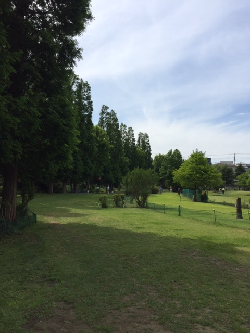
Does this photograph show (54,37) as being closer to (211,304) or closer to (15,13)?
(15,13)

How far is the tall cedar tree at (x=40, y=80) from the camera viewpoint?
33.6 ft

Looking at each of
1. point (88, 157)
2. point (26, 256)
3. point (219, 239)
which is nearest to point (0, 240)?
point (26, 256)

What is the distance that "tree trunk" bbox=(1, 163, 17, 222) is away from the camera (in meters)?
11.8

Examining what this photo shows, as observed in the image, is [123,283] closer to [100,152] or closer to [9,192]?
[9,192]

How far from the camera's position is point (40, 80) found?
11445 mm

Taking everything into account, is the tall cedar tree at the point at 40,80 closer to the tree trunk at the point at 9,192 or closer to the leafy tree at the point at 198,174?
the tree trunk at the point at 9,192

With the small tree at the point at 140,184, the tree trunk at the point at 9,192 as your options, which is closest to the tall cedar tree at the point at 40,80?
the tree trunk at the point at 9,192

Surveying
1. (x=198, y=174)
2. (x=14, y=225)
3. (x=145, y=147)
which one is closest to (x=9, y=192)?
(x=14, y=225)

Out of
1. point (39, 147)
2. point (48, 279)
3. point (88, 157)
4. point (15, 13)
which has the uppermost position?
point (15, 13)

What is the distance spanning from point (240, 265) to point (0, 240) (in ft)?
26.0

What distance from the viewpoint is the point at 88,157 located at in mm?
41062

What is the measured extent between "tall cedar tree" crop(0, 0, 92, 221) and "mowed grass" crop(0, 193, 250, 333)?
312cm

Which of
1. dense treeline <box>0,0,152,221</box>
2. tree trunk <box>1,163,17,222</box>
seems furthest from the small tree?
tree trunk <box>1,163,17,222</box>

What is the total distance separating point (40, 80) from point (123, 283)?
28.4ft
